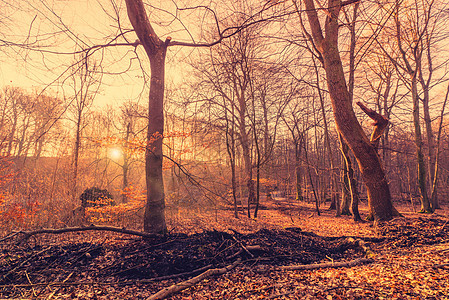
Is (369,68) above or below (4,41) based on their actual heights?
above

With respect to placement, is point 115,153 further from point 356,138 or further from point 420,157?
point 420,157

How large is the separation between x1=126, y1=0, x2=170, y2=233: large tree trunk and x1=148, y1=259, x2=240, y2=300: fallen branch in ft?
7.40

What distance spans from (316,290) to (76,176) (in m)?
10.4

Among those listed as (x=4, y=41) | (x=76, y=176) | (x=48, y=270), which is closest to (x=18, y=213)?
(x=76, y=176)

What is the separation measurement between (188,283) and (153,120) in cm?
411

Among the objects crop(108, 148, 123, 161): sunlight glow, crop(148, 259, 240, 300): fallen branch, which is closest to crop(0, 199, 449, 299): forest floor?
crop(148, 259, 240, 300): fallen branch

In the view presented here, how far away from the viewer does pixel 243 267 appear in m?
3.60

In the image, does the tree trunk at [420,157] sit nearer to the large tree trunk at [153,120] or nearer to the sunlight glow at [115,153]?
the large tree trunk at [153,120]

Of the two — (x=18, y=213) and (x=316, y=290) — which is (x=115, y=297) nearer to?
(x=316, y=290)

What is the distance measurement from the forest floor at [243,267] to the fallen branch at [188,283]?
23mm

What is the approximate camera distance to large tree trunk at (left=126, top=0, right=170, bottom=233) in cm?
520

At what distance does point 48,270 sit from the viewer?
3.52 m

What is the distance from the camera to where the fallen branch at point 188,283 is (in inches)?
107

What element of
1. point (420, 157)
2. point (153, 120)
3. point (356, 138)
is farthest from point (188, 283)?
point (420, 157)
